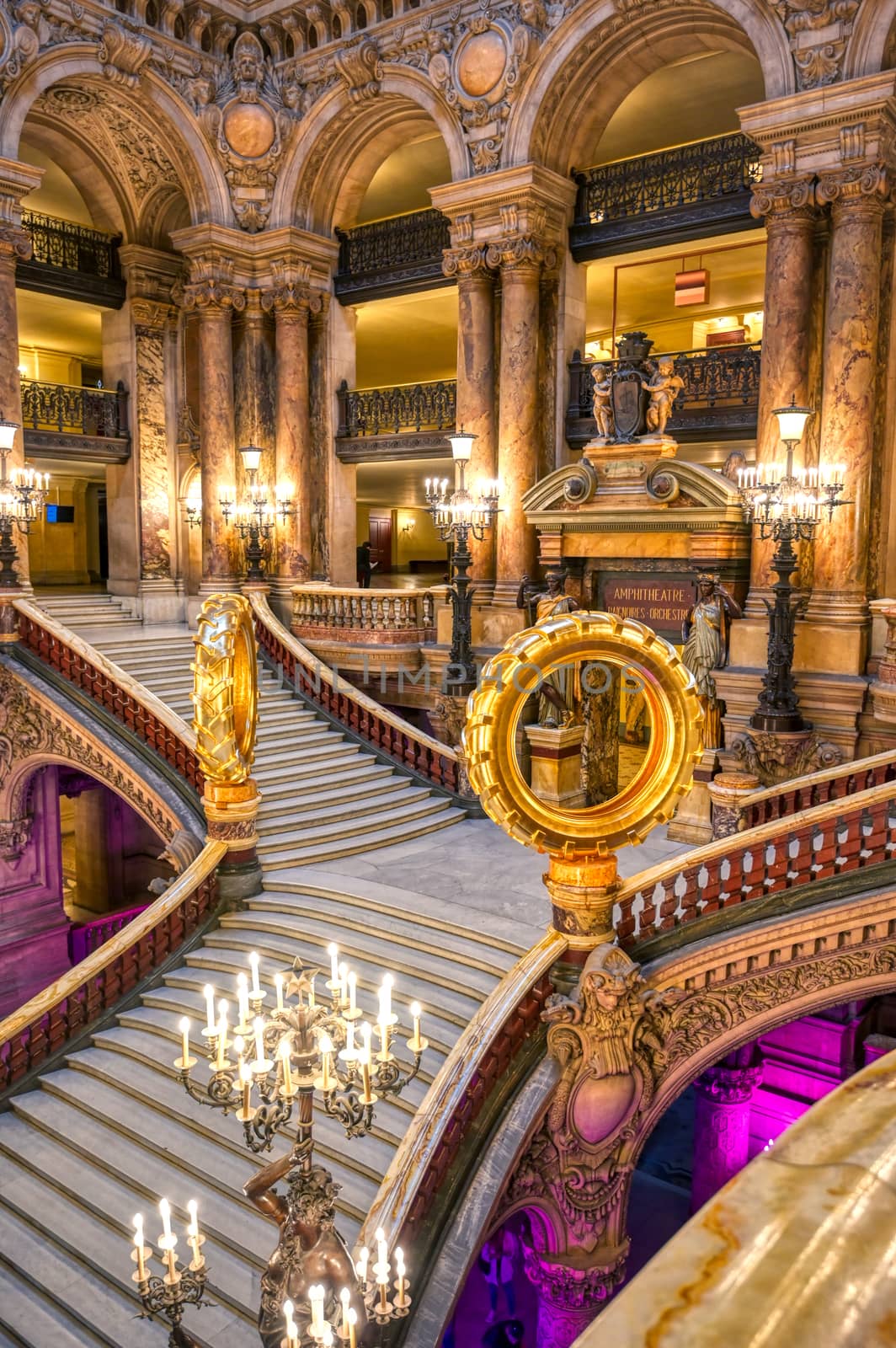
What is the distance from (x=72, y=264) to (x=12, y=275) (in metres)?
4.11

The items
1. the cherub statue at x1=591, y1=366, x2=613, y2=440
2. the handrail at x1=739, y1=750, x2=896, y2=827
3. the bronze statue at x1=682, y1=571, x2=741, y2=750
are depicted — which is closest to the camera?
the handrail at x1=739, y1=750, x2=896, y2=827

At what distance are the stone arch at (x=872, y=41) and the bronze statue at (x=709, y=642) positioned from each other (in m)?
5.89

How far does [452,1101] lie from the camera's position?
6922 millimetres

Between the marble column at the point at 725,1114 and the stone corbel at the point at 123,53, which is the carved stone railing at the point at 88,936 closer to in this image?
the marble column at the point at 725,1114

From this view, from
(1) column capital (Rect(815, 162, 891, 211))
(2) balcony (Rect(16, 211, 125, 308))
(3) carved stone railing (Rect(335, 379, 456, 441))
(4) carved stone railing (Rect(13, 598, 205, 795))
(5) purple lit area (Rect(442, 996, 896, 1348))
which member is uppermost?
(2) balcony (Rect(16, 211, 125, 308))

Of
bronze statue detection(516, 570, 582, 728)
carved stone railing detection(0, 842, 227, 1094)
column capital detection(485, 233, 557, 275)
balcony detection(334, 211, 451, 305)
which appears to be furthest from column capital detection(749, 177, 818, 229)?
carved stone railing detection(0, 842, 227, 1094)

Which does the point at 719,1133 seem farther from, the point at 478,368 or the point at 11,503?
the point at 11,503

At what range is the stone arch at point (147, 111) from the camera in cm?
1404

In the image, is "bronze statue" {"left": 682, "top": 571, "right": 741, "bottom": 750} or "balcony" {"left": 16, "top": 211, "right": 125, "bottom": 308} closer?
"bronze statue" {"left": 682, "top": 571, "right": 741, "bottom": 750}

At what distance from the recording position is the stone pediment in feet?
37.7

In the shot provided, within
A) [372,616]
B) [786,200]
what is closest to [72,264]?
[372,616]

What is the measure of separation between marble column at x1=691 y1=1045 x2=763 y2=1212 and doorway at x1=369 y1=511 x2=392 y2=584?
Result: 69.2 feet

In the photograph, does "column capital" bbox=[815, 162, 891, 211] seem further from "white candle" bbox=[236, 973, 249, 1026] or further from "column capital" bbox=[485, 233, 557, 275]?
"white candle" bbox=[236, 973, 249, 1026]

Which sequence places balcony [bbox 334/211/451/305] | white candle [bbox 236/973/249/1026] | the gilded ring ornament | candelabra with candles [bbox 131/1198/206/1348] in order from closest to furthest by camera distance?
candelabra with candles [bbox 131/1198/206/1348] → white candle [bbox 236/973/249/1026] → the gilded ring ornament → balcony [bbox 334/211/451/305]
